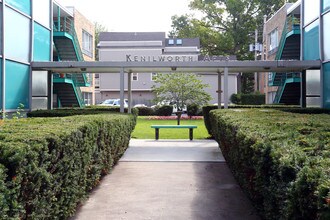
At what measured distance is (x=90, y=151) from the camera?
20.7 ft

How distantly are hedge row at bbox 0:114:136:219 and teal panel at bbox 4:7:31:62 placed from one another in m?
9.26

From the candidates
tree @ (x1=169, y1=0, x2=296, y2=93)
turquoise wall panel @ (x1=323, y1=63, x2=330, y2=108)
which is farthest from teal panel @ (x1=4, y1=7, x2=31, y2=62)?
tree @ (x1=169, y1=0, x2=296, y2=93)

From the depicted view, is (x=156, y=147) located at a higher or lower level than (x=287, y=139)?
lower

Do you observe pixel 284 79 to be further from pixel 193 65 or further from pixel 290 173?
pixel 290 173

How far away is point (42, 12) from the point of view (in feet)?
59.4

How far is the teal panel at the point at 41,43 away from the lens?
17359 millimetres

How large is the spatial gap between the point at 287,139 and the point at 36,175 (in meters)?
2.63

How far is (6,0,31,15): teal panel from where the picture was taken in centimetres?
1484

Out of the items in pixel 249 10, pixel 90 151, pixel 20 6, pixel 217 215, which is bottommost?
pixel 217 215

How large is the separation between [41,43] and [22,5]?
8.64ft

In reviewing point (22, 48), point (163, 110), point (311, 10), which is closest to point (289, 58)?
point (311, 10)

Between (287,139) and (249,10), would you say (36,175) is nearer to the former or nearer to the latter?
(287,139)

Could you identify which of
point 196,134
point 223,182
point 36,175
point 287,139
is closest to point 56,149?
point 36,175

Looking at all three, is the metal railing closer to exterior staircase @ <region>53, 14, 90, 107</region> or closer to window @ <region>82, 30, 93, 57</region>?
exterior staircase @ <region>53, 14, 90, 107</region>
